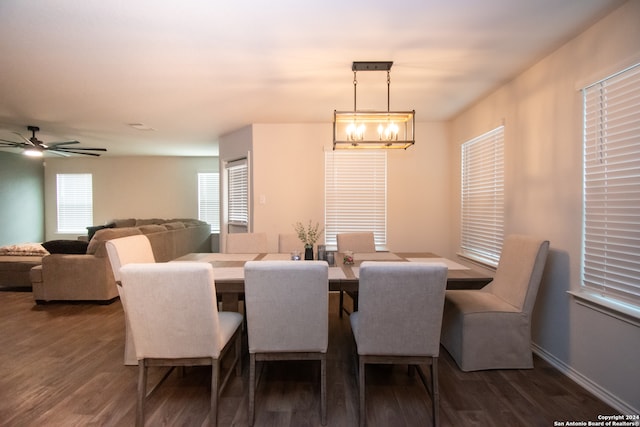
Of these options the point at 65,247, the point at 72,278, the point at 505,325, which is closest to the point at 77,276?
the point at 72,278

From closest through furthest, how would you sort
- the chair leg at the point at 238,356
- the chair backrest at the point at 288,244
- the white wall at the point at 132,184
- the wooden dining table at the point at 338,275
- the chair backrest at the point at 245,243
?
the wooden dining table at the point at 338,275, the chair leg at the point at 238,356, the chair backrest at the point at 245,243, the chair backrest at the point at 288,244, the white wall at the point at 132,184

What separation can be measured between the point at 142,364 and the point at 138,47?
2169 mm

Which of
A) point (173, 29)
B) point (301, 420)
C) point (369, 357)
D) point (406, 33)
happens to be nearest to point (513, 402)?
point (369, 357)

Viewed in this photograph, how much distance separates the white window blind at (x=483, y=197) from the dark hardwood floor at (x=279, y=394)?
125cm

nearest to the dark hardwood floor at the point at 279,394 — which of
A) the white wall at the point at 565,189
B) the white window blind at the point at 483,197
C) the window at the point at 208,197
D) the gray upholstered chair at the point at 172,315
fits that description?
the white wall at the point at 565,189

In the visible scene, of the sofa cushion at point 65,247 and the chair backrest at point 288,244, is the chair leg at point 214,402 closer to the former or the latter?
the chair backrest at point 288,244

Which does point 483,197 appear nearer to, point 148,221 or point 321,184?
point 321,184

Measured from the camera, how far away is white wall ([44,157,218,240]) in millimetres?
7113

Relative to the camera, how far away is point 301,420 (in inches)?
69.9

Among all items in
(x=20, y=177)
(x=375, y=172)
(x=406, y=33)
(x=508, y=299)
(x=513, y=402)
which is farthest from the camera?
(x=20, y=177)

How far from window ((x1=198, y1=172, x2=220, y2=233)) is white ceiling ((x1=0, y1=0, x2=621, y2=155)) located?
3.39 metres

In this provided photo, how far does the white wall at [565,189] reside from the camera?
1.78 metres

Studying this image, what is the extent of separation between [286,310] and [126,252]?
1.41 meters

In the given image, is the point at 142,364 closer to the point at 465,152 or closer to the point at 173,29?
the point at 173,29
